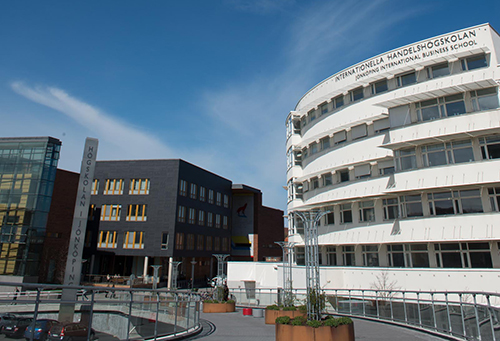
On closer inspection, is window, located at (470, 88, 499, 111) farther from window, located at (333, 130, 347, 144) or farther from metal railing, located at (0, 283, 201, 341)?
metal railing, located at (0, 283, 201, 341)

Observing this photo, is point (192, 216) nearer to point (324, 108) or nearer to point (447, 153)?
point (324, 108)

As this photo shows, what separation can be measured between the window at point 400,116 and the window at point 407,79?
2.34 m

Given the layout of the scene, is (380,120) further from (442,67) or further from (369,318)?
(369,318)

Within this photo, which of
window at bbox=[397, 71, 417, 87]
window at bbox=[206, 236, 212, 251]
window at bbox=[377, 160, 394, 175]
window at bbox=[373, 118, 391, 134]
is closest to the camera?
window at bbox=[397, 71, 417, 87]

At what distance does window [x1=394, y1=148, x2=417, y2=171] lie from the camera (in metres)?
25.1

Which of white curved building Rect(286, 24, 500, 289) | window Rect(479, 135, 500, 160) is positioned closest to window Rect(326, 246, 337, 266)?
white curved building Rect(286, 24, 500, 289)

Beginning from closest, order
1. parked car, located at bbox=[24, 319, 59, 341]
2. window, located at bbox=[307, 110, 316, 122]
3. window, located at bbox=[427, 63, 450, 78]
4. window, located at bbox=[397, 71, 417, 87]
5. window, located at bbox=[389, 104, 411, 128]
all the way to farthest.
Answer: parked car, located at bbox=[24, 319, 59, 341]
window, located at bbox=[427, 63, 450, 78]
window, located at bbox=[389, 104, 411, 128]
window, located at bbox=[397, 71, 417, 87]
window, located at bbox=[307, 110, 316, 122]

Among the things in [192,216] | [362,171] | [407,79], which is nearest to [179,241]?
[192,216]

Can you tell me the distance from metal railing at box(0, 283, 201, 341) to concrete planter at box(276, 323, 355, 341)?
12.7 ft

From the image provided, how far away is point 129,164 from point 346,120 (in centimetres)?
3518

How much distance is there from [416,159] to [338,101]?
9525mm

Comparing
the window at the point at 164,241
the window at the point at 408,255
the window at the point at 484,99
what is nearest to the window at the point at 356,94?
the window at the point at 484,99

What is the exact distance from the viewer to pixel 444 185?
2258 centimetres

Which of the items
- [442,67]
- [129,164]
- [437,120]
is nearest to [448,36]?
[442,67]
